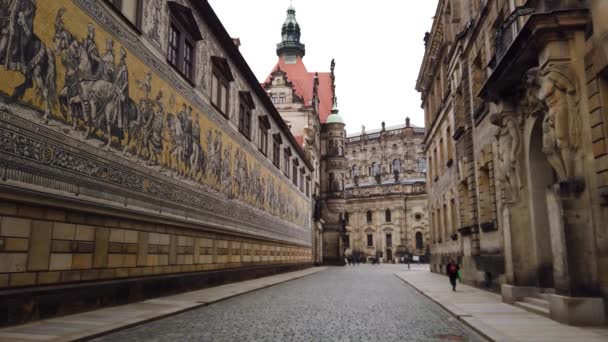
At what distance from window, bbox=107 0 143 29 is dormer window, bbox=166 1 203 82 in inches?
A: 79.2

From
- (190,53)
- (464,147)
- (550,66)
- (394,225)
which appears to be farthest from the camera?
(394,225)

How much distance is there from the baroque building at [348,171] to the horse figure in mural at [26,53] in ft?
130

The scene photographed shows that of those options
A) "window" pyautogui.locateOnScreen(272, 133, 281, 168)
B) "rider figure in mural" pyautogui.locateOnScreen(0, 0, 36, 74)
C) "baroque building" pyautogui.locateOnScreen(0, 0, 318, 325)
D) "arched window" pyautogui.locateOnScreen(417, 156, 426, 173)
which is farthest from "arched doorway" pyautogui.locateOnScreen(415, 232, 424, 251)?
"rider figure in mural" pyautogui.locateOnScreen(0, 0, 36, 74)

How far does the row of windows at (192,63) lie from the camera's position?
13.0 meters

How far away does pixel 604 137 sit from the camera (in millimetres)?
8523

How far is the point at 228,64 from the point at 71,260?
42.8 ft

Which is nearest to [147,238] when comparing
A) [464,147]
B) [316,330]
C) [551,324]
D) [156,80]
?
[156,80]

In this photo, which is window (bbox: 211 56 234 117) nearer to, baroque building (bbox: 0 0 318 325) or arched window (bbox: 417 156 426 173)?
baroque building (bbox: 0 0 318 325)

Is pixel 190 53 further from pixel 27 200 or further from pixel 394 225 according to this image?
pixel 394 225

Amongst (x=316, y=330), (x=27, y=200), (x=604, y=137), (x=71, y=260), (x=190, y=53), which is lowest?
(x=316, y=330)

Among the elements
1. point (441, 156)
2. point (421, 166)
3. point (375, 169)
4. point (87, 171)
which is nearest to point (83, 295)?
point (87, 171)

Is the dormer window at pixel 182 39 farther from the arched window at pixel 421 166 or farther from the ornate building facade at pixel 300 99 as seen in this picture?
the arched window at pixel 421 166

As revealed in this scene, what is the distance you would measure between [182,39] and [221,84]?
14.0 feet

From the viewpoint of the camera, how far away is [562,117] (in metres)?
9.14
